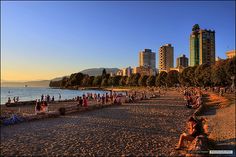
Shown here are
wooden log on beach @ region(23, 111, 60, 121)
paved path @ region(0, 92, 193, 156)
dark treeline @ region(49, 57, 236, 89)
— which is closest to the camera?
paved path @ region(0, 92, 193, 156)

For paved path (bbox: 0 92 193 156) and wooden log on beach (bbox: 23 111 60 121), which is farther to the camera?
wooden log on beach (bbox: 23 111 60 121)

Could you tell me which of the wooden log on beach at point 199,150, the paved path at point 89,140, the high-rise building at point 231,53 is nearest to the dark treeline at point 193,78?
the high-rise building at point 231,53

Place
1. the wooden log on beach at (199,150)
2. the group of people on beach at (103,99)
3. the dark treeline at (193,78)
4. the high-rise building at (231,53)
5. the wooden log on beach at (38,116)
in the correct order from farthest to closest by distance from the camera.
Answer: the high-rise building at (231,53)
the dark treeline at (193,78)
the group of people on beach at (103,99)
the wooden log on beach at (38,116)
the wooden log on beach at (199,150)

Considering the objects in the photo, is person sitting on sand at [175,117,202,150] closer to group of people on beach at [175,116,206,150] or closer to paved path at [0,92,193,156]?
group of people on beach at [175,116,206,150]

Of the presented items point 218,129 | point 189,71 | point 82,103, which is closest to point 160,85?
point 189,71

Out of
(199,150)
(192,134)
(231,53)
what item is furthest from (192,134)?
(231,53)

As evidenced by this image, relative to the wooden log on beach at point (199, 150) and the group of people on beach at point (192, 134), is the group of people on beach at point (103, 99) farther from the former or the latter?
the wooden log on beach at point (199, 150)

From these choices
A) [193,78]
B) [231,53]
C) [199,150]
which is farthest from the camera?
[231,53]

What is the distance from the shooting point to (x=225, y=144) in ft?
38.4

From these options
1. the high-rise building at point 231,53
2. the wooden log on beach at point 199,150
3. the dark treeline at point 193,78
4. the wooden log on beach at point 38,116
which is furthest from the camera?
the high-rise building at point 231,53

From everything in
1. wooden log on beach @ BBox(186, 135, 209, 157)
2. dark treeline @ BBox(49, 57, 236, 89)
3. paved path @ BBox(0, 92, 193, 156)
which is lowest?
paved path @ BBox(0, 92, 193, 156)

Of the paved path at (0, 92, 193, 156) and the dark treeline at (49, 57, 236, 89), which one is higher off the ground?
the dark treeline at (49, 57, 236, 89)

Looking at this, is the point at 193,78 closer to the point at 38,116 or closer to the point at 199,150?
the point at 38,116

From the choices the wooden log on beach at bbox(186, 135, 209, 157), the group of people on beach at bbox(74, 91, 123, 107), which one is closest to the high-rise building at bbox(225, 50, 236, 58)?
the group of people on beach at bbox(74, 91, 123, 107)
